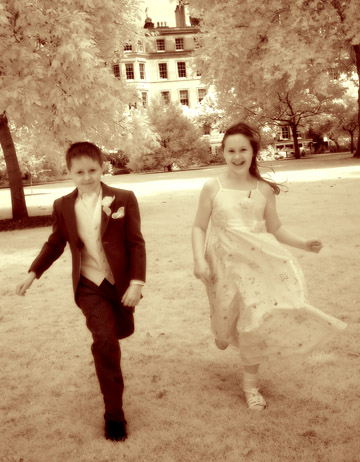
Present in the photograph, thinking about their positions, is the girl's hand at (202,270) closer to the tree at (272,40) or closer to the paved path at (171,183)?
the paved path at (171,183)

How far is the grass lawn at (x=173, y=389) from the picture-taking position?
3.07 m

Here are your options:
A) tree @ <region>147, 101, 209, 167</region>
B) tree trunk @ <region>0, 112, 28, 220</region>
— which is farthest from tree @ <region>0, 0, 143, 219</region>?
tree @ <region>147, 101, 209, 167</region>

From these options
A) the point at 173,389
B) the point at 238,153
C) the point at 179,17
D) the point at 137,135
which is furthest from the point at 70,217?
the point at 179,17

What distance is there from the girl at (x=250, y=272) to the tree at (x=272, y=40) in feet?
76.2

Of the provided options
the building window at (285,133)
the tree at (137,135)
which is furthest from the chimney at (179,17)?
the tree at (137,135)

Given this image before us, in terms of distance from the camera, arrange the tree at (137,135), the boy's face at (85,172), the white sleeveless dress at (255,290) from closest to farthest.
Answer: the boy's face at (85,172) → the white sleeveless dress at (255,290) → the tree at (137,135)

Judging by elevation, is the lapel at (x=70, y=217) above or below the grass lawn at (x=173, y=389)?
above

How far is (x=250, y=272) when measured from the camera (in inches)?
138

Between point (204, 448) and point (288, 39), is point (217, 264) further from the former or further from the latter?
point (288, 39)

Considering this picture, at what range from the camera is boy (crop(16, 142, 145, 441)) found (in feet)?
10.5

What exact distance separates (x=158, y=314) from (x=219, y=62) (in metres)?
25.2

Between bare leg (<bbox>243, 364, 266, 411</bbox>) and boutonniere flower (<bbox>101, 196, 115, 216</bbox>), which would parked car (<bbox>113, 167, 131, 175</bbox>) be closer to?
bare leg (<bbox>243, 364, 266, 411</bbox>)

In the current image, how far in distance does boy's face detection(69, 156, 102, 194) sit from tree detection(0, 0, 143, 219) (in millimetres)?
8857

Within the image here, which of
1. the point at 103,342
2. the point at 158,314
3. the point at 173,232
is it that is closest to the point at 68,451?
the point at 103,342
